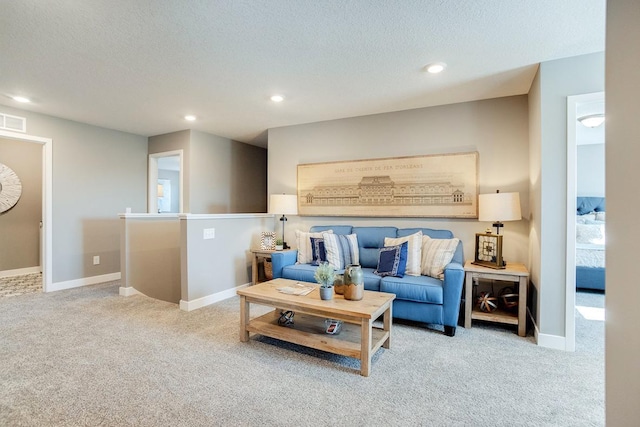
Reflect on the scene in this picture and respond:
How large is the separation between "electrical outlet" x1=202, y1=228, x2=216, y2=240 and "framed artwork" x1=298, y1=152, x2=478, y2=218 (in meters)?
1.32

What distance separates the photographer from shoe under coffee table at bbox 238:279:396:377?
216 cm

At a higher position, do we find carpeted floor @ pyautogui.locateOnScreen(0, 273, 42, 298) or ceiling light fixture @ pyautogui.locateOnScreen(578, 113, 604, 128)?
ceiling light fixture @ pyautogui.locateOnScreen(578, 113, 604, 128)

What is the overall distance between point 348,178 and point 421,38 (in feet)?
7.09

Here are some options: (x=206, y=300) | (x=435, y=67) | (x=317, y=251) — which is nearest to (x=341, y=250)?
(x=317, y=251)

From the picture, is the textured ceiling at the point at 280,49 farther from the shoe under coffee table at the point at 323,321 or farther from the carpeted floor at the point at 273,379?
the carpeted floor at the point at 273,379

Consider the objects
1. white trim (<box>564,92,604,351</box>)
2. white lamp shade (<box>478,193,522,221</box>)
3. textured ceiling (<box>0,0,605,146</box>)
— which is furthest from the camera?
white lamp shade (<box>478,193,522,221</box>)

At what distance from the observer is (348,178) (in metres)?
4.25

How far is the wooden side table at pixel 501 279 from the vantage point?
111 inches

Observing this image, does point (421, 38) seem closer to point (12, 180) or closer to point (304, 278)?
point (304, 278)

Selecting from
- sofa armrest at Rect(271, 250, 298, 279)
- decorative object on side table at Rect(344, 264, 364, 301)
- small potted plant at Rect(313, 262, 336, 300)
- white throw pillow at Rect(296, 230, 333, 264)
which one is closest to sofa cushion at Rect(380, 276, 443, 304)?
decorative object on side table at Rect(344, 264, 364, 301)

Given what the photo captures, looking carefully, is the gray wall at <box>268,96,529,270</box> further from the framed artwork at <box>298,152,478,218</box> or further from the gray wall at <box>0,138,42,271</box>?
the gray wall at <box>0,138,42,271</box>

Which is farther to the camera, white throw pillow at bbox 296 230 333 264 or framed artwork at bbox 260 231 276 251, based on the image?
framed artwork at bbox 260 231 276 251

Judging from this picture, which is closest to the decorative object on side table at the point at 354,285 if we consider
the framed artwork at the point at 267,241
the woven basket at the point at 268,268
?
the woven basket at the point at 268,268

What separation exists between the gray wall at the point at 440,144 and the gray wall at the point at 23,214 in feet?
14.4
